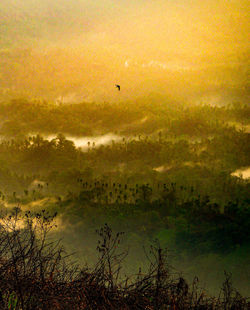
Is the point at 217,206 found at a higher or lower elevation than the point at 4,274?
higher

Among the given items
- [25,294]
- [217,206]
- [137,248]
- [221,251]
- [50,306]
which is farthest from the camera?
[217,206]

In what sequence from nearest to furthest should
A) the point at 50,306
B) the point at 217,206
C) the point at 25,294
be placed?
the point at 50,306, the point at 25,294, the point at 217,206

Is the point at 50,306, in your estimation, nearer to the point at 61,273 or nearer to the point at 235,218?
the point at 61,273

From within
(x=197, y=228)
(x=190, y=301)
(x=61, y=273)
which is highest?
(x=197, y=228)

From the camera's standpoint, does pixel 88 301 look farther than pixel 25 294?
No

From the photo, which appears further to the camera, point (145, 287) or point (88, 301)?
point (145, 287)

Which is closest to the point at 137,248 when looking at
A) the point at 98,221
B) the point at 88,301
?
the point at 98,221

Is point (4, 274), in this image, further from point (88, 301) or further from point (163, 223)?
point (163, 223)

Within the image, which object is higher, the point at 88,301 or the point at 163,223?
the point at 163,223

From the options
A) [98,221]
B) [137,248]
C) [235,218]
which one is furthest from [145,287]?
[235,218]
